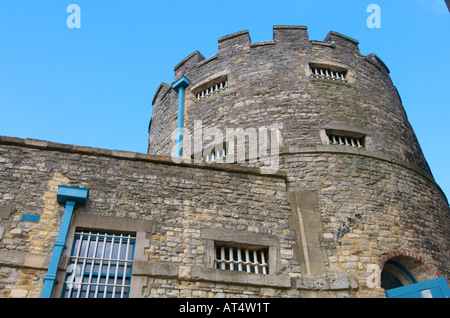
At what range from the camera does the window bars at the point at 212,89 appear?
10.7 m

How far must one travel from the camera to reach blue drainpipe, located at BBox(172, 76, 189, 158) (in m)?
10.3

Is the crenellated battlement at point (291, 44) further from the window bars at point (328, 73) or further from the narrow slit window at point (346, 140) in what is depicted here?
the narrow slit window at point (346, 140)

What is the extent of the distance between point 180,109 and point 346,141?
454 centimetres

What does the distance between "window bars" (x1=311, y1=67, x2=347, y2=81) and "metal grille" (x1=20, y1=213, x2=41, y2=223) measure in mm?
7379

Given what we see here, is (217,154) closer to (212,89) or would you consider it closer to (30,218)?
(212,89)

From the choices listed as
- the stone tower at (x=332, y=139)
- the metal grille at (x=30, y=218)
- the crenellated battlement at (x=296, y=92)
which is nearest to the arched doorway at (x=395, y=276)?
the stone tower at (x=332, y=139)

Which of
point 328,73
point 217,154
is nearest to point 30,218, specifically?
point 217,154

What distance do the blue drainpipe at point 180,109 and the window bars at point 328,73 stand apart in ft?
11.9

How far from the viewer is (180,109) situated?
431 inches

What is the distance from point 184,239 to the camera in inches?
264

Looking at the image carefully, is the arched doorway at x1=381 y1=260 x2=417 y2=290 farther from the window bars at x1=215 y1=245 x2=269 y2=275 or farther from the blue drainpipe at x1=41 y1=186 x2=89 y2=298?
the blue drainpipe at x1=41 y1=186 x2=89 y2=298
